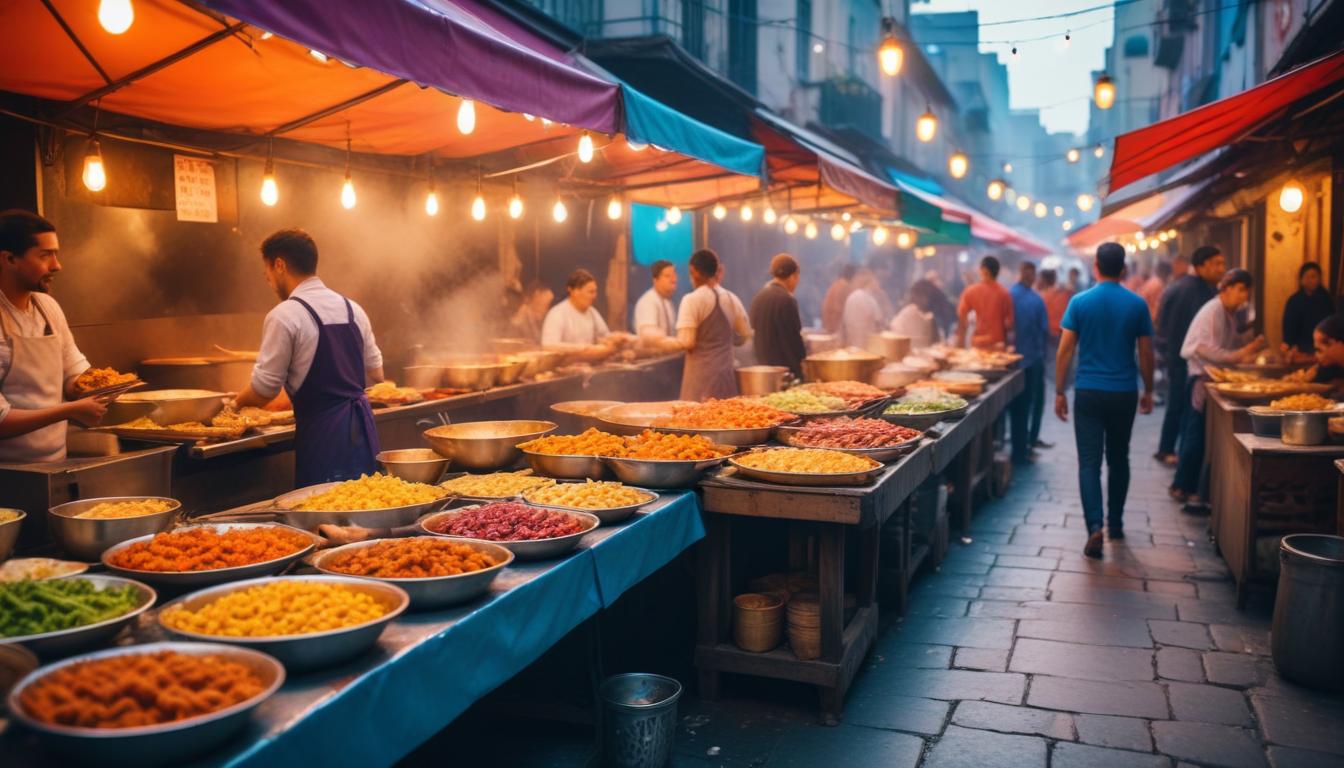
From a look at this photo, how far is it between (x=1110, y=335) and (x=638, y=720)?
17.3 ft

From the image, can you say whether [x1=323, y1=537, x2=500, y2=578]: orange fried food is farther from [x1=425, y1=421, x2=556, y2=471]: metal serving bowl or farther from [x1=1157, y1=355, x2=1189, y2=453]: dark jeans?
[x1=1157, y1=355, x2=1189, y2=453]: dark jeans

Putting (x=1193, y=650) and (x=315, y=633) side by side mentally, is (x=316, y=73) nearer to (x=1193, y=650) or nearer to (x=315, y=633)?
(x=315, y=633)

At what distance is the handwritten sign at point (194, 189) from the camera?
6965 mm

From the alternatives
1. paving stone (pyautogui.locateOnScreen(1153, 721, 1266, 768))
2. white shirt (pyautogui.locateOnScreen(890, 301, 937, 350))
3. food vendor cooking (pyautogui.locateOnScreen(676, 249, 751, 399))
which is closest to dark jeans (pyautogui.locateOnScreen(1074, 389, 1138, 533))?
food vendor cooking (pyautogui.locateOnScreen(676, 249, 751, 399))

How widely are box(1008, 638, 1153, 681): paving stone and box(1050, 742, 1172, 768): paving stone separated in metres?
0.90

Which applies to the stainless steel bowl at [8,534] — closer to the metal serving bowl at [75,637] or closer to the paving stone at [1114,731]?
the metal serving bowl at [75,637]

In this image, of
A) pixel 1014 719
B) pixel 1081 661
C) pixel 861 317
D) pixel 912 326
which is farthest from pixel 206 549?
pixel 912 326

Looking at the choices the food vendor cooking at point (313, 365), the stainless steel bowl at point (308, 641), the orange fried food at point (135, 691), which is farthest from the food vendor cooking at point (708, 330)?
the orange fried food at point (135, 691)

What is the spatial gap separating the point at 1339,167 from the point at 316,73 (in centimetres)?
962

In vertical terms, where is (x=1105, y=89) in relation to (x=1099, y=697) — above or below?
above

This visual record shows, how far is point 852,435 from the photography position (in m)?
5.62

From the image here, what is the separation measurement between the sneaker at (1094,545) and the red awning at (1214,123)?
3.27m

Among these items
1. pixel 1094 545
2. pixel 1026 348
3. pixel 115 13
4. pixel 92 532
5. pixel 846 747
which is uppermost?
pixel 115 13

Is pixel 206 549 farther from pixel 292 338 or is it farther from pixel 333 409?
pixel 333 409
